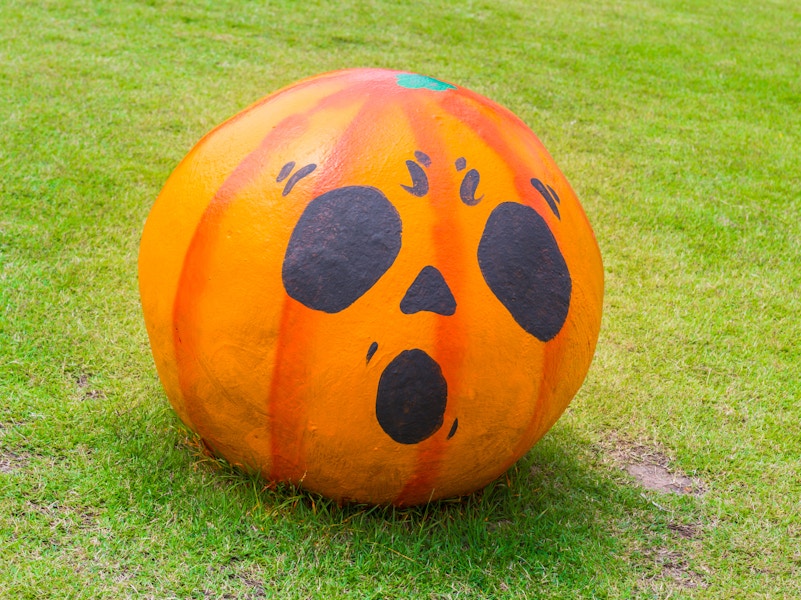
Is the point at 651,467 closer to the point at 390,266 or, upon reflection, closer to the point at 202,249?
the point at 390,266

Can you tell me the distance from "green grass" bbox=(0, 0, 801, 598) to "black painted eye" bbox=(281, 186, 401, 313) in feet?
2.93

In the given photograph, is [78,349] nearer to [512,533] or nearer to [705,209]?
[512,533]

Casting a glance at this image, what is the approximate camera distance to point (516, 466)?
3848 millimetres

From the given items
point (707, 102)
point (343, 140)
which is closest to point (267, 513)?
point (343, 140)

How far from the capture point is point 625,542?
11.8 ft

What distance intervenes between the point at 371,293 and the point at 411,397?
0.37 meters

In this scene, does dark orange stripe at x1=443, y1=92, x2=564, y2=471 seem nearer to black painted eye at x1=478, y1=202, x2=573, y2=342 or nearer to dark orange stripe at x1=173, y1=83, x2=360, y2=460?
black painted eye at x1=478, y1=202, x2=573, y2=342

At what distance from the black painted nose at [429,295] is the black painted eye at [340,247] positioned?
114 millimetres

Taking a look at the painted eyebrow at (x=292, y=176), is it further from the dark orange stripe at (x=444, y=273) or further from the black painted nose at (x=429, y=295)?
the black painted nose at (x=429, y=295)

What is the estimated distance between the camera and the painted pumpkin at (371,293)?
295cm

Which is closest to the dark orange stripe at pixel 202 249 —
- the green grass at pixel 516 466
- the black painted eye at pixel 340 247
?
the black painted eye at pixel 340 247

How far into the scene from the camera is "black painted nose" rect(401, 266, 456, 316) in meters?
2.93

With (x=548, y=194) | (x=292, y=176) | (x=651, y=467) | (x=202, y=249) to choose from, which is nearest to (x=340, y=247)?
(x=292, y=176)

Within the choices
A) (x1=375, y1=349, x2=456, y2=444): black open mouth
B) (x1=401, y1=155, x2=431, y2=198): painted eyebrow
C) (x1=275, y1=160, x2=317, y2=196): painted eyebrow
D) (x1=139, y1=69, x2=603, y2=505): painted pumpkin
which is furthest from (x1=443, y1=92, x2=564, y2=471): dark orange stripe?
(x1=275, y1=160, x2=317, y2=196): painted eyebrow
